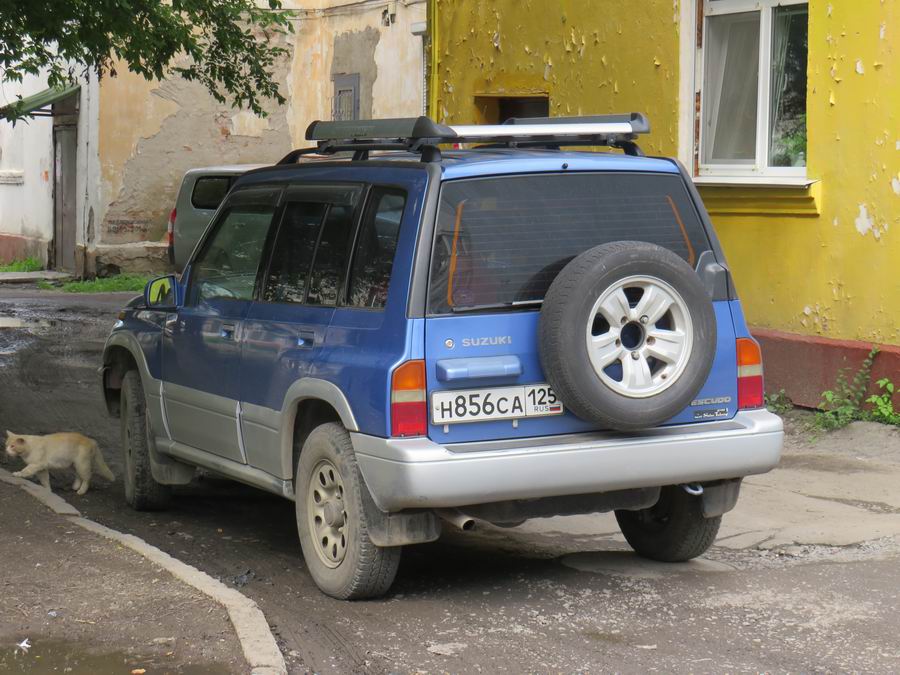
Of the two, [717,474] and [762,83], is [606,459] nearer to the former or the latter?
[717,474]

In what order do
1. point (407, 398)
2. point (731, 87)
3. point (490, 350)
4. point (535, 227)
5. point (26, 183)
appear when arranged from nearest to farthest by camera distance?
point (407, 398)
point (490, 350)
point (535, 227)
point (731, 87)
point (26, 183)

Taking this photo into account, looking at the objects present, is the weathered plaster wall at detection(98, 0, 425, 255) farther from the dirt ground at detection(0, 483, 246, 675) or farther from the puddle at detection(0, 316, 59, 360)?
the dirt ground at detection(0, 483, 246, 675)

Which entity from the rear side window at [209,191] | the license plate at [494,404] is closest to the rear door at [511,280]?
the license plate at [494,404]

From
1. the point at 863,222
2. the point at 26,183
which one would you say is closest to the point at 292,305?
the point at 863,222

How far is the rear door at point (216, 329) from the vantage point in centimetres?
651

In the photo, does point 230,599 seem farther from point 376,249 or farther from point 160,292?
point 160,292

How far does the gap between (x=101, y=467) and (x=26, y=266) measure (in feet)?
62.6

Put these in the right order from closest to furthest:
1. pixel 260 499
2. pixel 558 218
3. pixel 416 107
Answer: pixel 558 218 → pixel 260 499 → pixel 416 107

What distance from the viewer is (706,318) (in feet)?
17.8

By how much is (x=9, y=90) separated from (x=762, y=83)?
20.9m

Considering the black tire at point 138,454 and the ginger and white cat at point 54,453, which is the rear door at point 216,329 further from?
the ginger and white cat at point 54,453

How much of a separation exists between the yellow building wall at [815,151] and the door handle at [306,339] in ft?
Answer: 16.2

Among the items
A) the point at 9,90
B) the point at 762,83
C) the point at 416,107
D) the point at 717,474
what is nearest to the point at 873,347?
the point at 762,83

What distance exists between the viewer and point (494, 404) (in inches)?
209
